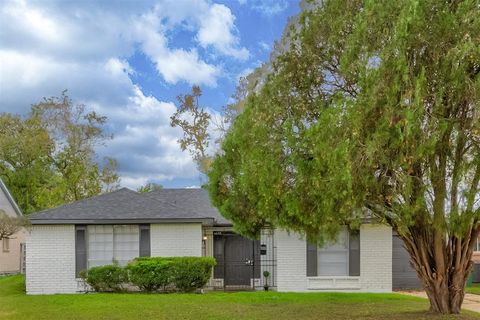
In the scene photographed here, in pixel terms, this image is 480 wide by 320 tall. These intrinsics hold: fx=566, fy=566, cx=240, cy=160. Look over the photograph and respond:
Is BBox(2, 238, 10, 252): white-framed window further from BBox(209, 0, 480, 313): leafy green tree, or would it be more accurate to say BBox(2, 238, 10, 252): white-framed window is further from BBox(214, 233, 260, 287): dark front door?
BBox(209, 0, 480, 313): leafy green tree

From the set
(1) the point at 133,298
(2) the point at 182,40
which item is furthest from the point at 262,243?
(2) the point at 182,40

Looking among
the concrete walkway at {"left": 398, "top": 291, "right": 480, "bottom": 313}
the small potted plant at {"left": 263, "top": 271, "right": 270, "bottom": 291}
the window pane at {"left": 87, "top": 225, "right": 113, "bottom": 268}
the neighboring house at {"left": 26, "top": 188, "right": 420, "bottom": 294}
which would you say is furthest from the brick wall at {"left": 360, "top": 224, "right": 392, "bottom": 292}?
the window pane at {"left": 87, "top": 225, "right": 113, "bottom": 268}

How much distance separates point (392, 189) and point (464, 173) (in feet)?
4.12

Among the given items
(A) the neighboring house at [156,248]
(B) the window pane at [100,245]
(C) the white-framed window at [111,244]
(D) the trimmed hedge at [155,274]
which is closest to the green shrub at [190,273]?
(D) the trimmed hedge at [155,274]

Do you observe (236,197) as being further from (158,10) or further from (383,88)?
(383,88)

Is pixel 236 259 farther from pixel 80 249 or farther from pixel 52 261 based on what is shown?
pixel 52 261

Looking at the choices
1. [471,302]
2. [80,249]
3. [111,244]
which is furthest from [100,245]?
[471,302]

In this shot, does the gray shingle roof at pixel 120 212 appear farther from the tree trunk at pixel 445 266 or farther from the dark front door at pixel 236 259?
the tree trunk at pixel 445 266

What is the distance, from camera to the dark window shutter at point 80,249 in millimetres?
19281

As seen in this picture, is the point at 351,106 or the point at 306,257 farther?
the point at 306,257

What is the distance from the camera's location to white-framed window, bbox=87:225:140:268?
19.3 metres

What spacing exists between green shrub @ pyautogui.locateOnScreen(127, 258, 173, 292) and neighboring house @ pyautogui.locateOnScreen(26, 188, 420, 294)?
1.18 meters

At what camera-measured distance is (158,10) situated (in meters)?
11.9

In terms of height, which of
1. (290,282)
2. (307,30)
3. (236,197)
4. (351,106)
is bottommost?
(290,282)
